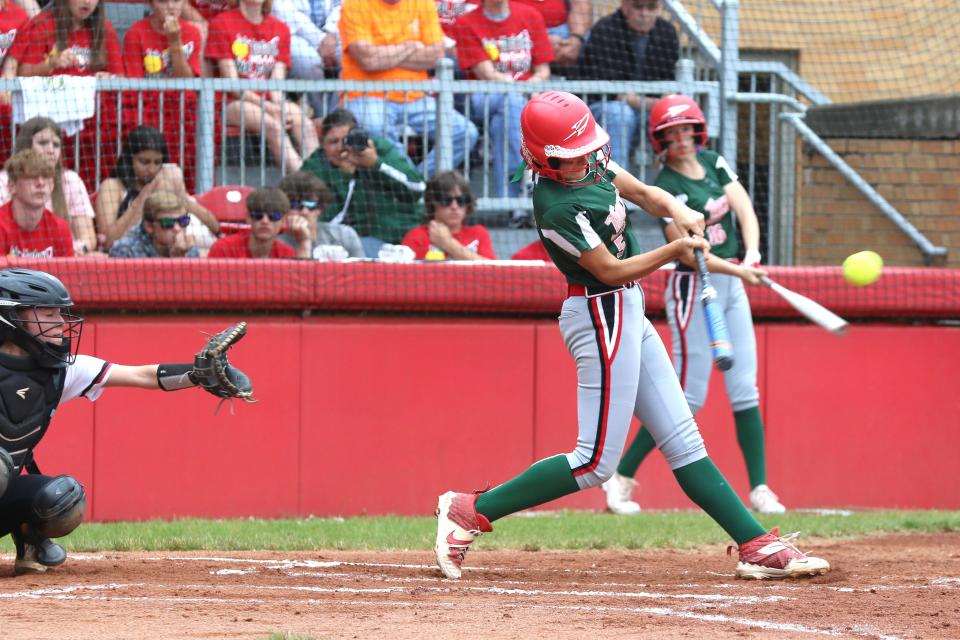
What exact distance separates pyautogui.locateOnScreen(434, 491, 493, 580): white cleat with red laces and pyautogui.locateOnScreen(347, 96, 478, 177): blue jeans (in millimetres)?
4017

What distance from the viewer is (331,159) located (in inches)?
340

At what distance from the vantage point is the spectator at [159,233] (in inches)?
313

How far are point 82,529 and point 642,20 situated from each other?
5.21 meters

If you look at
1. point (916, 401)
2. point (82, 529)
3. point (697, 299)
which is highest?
point (697, 299)

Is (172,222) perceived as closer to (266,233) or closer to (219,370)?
(266,233)

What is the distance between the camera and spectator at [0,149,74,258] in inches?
297

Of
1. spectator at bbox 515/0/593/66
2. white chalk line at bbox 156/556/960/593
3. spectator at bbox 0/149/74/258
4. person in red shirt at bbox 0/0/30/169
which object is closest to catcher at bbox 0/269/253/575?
white chalk line at bbox 156/556/960/593

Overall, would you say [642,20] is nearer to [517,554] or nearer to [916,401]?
[916,401]

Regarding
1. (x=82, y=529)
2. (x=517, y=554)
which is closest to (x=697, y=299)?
(x=517, y=554)

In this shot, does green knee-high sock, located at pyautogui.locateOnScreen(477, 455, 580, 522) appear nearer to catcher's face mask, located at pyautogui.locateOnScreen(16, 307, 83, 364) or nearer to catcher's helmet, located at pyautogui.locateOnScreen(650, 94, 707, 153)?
catcher's face mask, located at pyautogui.locateOnScreen(16, 307, 83, 364)

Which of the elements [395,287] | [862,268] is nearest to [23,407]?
[395,287]

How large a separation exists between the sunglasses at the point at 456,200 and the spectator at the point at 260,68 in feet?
3.69

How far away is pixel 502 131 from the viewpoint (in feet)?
29.6

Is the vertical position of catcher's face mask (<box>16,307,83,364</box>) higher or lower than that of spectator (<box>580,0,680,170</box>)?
lower
